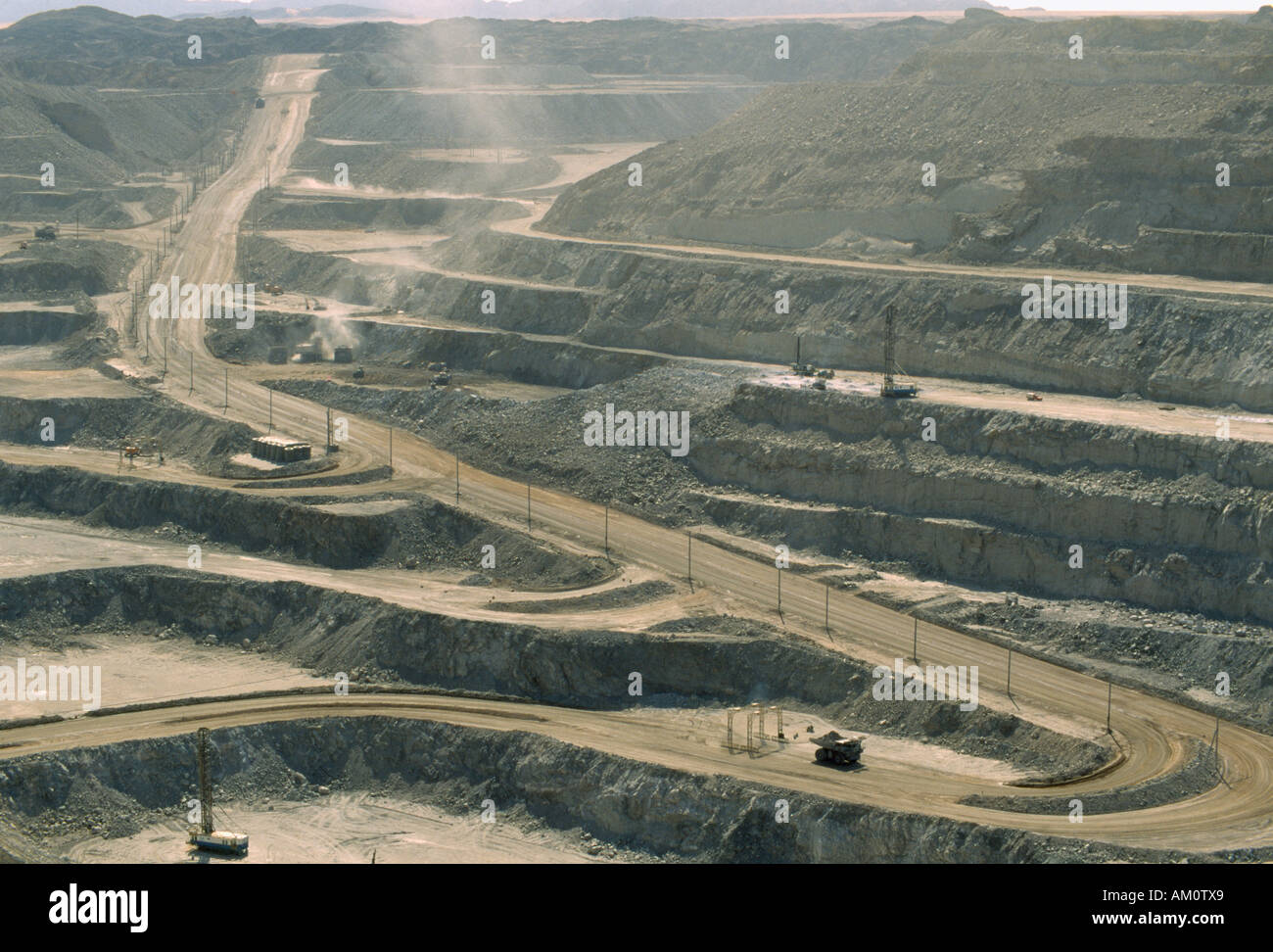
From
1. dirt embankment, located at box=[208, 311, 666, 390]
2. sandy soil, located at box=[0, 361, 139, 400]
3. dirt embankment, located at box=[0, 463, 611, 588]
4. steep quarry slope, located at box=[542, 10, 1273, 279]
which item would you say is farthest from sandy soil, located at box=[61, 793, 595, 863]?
steep quarry slope, located at box=[542, 10, 1273, 279]

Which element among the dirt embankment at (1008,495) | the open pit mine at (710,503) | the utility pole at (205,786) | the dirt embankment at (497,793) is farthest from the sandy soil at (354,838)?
the dirt embankment at (1008,495)

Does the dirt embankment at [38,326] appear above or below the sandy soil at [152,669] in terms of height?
above

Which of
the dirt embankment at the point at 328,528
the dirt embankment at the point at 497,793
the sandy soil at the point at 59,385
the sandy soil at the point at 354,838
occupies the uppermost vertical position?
the sandy soil at the point at 59,385

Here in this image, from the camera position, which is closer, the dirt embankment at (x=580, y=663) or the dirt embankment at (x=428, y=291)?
the dirt embankment at (x=580, y=663)

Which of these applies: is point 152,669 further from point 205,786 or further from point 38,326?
point 38,326

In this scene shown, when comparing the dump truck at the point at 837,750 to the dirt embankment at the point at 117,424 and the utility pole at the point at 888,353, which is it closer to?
the utility pole at the point at 888,353

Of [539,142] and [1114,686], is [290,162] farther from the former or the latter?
[1114,686]

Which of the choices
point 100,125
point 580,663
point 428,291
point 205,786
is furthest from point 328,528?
point 100,125

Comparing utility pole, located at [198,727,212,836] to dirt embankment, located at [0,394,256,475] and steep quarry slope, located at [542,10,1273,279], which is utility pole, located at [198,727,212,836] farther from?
steep quarry slope, located at [542,10,1273,279]
